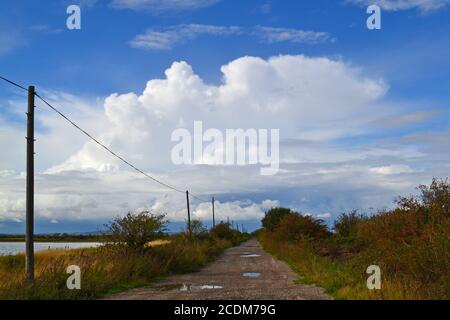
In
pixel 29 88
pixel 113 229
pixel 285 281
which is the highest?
pixel 29 88

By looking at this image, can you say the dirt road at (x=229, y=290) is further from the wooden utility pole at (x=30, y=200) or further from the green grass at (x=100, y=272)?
the wooden utility pole at (x=30, y=200)

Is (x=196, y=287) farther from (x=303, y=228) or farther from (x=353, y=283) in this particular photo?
(x=303, y=228)

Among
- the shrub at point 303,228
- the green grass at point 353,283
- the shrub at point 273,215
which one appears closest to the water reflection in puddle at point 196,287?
the green grass at point 353,283

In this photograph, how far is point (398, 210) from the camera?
18.6 meters

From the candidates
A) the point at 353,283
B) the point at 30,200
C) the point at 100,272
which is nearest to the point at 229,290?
the point at 353,283

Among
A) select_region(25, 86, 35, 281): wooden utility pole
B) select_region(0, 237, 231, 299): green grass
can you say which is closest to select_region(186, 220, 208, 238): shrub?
select_region(0, 237, 231, 299): green grass

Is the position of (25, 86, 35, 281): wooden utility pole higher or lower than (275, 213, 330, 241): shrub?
higher

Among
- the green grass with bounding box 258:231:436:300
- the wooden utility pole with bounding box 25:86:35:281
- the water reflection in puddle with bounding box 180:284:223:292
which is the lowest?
the water reflection in puddle with bounding box 180:284:223:292

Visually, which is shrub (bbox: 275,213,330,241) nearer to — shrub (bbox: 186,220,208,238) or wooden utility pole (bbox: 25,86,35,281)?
shrub (bbox: 186,220,208,238)

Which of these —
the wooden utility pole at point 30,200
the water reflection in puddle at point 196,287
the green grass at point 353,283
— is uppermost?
the wooden utility pole at point 30,200

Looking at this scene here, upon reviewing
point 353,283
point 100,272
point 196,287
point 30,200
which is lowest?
point 196,287
